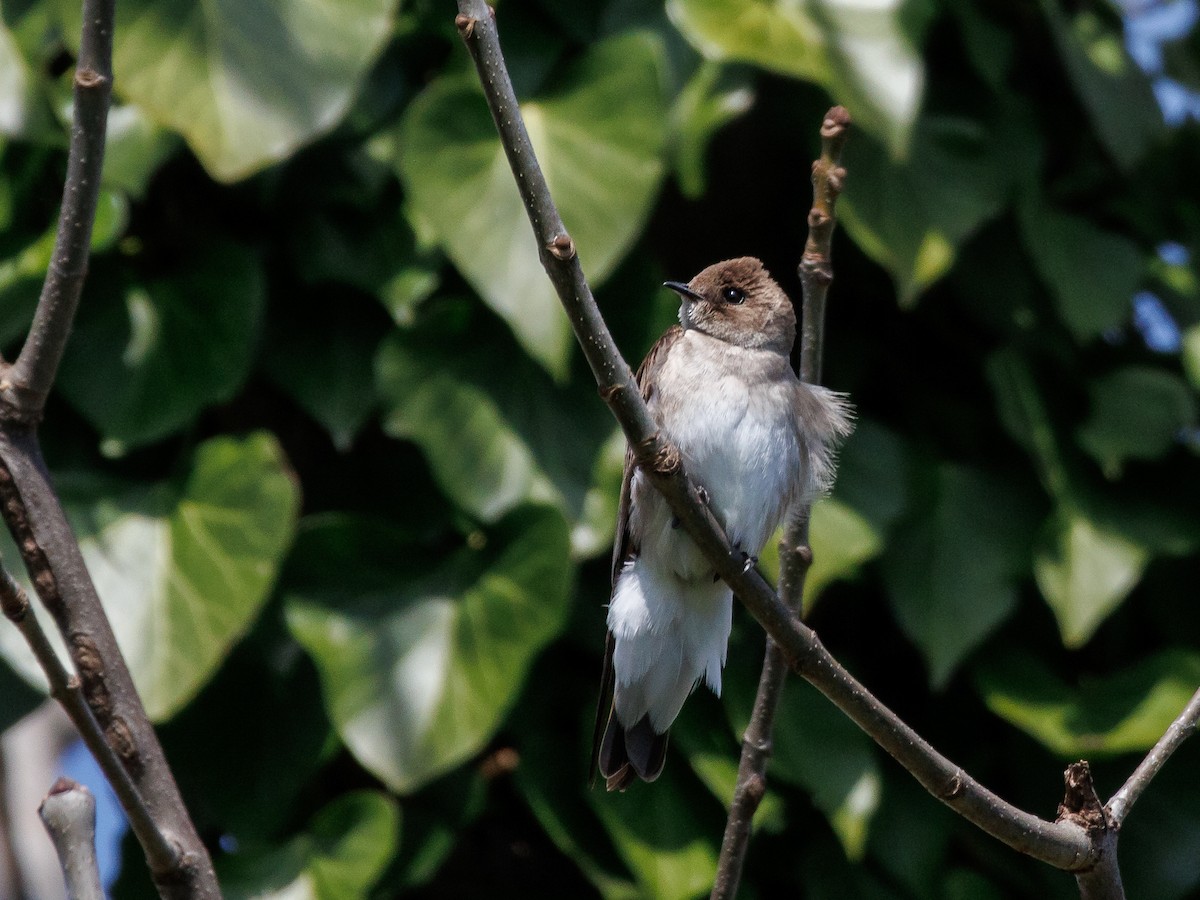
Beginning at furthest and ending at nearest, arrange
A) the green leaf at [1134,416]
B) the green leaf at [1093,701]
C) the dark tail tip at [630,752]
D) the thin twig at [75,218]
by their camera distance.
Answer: the green leaf at [1134,416]
the green leaf at [1093,701]
the dark tail tip at [630,752]
the thin twig at [75,218]

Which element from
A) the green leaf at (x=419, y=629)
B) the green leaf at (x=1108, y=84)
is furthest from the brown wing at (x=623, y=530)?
the green leaf at (x=1108, y=84)

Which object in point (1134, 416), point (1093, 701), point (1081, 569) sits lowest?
point (1093, 701)


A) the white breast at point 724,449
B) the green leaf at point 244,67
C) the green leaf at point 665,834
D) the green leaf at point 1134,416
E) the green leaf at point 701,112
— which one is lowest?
the green leaf at point 665,834

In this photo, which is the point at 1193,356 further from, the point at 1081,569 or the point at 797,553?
the point at 797,553

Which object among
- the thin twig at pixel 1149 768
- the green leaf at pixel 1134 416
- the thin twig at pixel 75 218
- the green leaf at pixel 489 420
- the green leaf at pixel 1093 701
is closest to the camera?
the thin twig at pixel 75 218

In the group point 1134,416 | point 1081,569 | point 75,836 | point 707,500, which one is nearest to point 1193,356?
point 1134,416

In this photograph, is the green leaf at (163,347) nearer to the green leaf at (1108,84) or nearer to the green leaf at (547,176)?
the green leaf at (547,176)

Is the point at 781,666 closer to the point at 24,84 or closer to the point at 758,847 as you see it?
the point at 758,847
